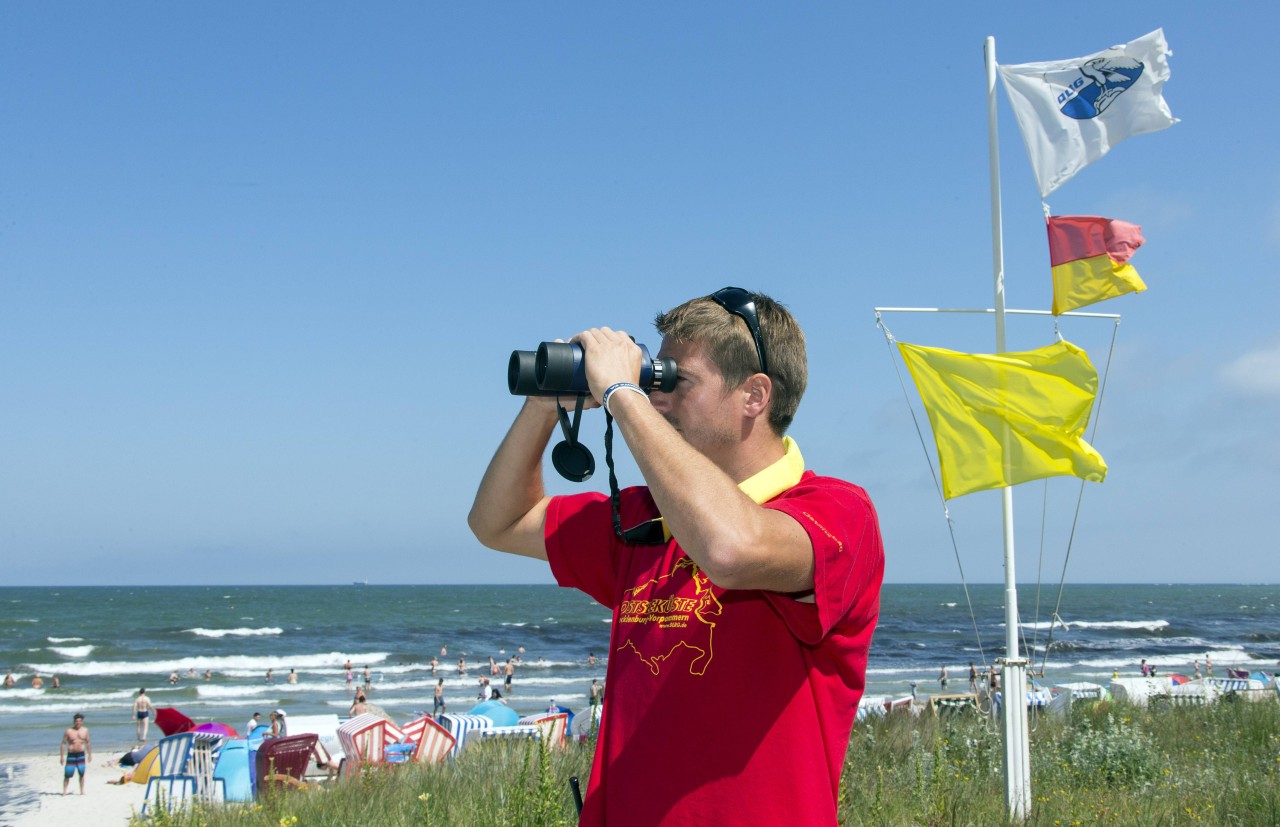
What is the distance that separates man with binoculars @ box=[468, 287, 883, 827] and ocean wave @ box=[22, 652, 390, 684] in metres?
33.9

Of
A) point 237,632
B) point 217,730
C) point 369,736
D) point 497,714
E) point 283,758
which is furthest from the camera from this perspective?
point 237,632

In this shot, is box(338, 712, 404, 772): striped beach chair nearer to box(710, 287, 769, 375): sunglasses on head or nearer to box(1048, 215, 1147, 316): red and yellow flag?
box(1048, 215, 1147, 316): red and yellow flag

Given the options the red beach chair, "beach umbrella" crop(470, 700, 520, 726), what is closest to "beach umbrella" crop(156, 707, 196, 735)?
the red beach chair

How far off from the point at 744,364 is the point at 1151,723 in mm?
9121

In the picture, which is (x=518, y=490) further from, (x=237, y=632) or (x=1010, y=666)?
(x=237, y=632)

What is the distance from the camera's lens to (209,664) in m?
36.7

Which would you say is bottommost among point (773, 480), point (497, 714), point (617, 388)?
point (497, 714)

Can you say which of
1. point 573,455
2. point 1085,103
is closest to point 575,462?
point 573,455

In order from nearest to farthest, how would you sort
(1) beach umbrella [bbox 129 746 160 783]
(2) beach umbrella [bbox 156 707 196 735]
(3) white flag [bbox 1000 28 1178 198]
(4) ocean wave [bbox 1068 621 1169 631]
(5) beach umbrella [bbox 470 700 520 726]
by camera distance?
1. (3) white flag [bbox 1000 28 1178 198]
2. (2) beach umbrella [bbox 156 707 196 735]
3. (1) beach umbrella [bbox 129 746 160 783]
4. (5) beach umbrella [bbox 470 700 520 726]
5. (4) ocean wave [bbox 1068 621 1169 631]

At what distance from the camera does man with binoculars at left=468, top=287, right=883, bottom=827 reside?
159 centimetres

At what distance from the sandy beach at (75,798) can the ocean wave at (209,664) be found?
15455 millimetres

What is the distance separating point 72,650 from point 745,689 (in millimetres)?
44563

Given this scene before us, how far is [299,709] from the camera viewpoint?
1021 inches

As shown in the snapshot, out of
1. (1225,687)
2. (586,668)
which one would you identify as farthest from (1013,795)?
(586,668)
